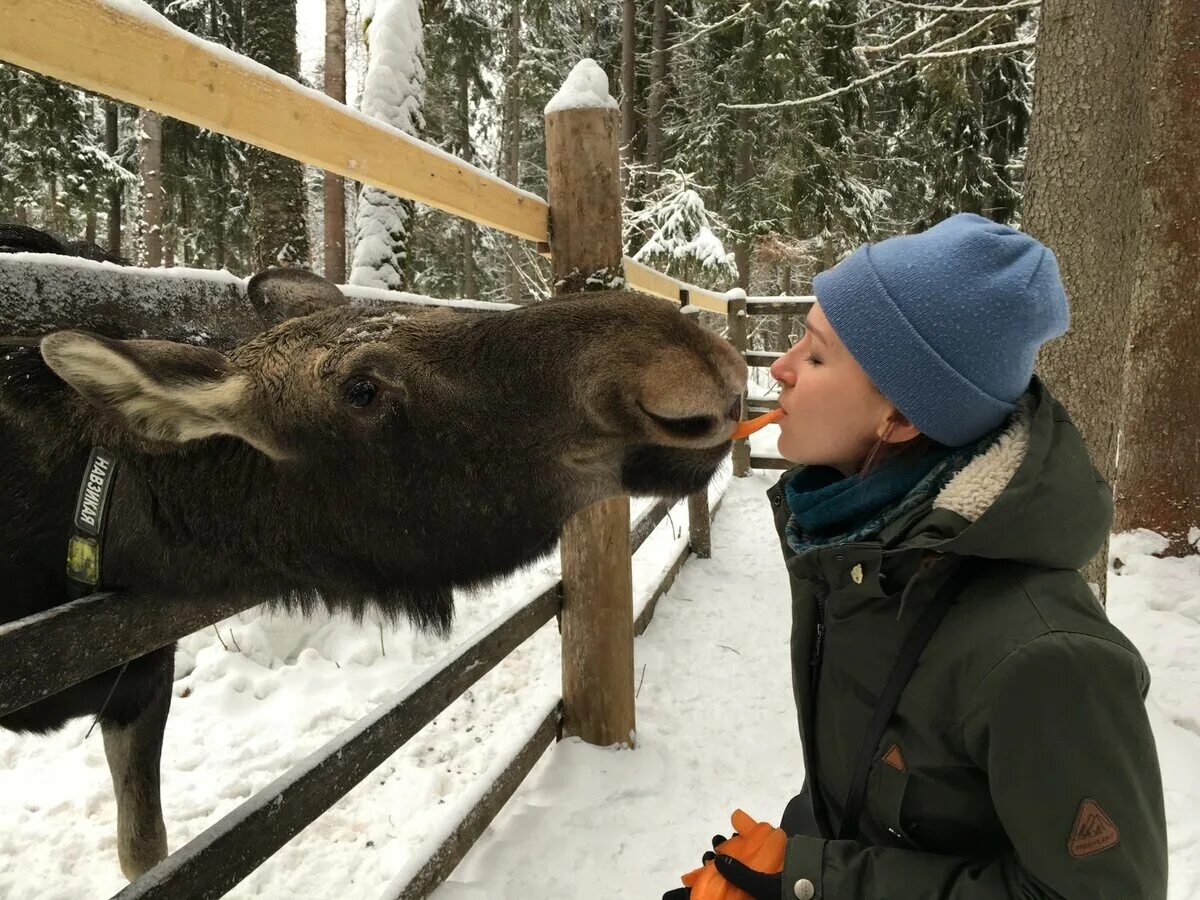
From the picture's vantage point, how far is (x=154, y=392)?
158cm

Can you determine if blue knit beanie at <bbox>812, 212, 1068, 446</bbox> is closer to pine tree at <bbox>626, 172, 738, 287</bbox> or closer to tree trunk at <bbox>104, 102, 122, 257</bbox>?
pine tree at <bbox>626, 172, 738, 287</bbox>

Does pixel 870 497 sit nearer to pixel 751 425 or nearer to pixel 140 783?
pixel 751 425

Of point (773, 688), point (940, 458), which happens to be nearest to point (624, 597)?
point (773, 688)

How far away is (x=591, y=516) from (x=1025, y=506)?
2.58 m

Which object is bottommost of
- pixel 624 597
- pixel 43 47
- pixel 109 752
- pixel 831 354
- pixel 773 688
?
pixel 773 688

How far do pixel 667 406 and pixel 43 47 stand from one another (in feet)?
4.70

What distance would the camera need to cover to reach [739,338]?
30.6 feet

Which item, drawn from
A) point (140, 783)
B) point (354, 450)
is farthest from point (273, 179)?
point (354, 450)

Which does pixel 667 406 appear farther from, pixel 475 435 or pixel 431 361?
pixel 431 361

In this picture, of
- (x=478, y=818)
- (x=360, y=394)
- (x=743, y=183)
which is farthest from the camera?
(x=743, y=183)

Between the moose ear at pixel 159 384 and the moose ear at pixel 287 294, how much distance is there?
642 mm

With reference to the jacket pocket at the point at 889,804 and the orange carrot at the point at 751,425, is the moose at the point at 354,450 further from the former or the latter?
the jacket pocket at the point at 889,804

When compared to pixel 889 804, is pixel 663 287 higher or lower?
higher

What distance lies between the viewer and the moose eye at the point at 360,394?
71.9 inches
